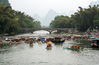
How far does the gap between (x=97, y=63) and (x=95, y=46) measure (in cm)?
2197

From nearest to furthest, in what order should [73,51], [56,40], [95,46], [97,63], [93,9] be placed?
[97,63] < [73,51] < [95,46] < [56,40] < [93,9]

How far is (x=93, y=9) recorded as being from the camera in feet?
414

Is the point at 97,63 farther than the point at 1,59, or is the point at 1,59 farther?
the point at 1,59

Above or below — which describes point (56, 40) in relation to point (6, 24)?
below

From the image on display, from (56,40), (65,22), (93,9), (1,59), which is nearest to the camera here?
(1,59)

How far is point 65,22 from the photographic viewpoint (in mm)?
172750

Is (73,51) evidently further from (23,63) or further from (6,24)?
(6,24)

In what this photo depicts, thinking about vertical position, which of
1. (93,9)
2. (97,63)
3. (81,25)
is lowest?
(97,63)

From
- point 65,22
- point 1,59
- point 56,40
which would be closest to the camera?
point 1,59

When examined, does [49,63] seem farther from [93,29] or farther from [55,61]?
[93,29]

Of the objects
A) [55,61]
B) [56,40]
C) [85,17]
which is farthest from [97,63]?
[85,17]

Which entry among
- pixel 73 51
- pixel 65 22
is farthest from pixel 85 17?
pixel 73 51

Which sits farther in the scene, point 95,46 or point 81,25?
point 81,25

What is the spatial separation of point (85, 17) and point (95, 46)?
6650 cm
